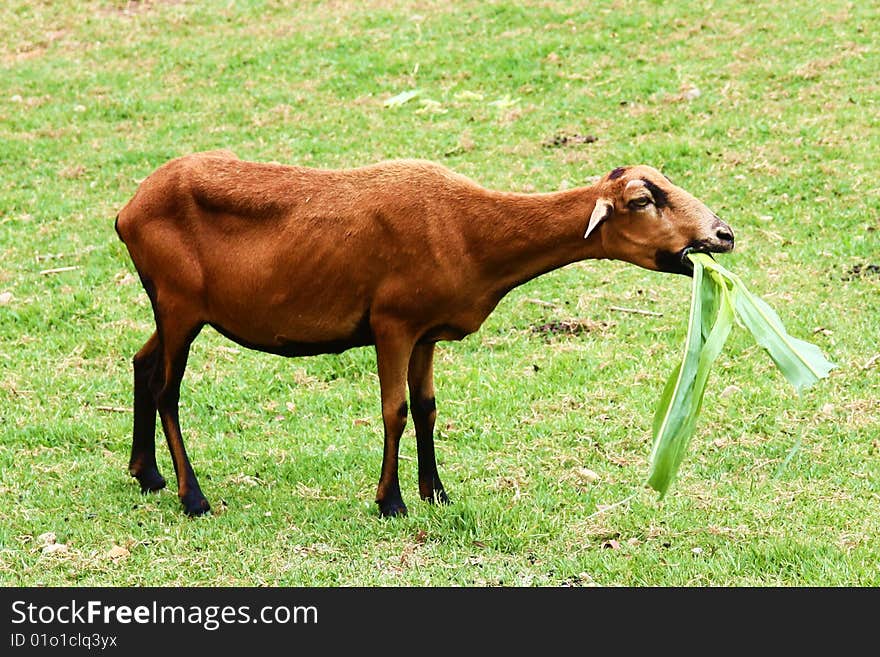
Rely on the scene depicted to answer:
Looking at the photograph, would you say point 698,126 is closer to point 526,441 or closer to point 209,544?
point 526,441

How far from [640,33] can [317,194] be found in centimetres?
1128

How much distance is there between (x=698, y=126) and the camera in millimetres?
14492

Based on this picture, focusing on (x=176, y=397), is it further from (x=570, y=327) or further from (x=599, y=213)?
(x=570, y=327)

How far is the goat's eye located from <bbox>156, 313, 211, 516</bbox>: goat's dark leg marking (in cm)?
267

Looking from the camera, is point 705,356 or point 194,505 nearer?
point 705,356

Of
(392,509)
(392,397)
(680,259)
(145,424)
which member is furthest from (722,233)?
(145,424)


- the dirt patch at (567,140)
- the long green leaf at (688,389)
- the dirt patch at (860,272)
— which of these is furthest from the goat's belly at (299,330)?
the dirt patch at (567,140)

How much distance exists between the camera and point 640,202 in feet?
21.2

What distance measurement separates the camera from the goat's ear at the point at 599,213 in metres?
6.38

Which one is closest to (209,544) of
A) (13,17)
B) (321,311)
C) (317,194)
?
(321,311)

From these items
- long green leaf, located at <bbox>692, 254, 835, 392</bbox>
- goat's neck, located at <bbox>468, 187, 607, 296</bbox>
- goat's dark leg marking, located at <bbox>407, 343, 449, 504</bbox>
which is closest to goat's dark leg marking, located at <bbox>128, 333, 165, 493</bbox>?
goat's dark leg marking, located at <bbox>407, 343, 449, 504</bbox>

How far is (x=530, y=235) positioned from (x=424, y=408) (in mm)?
1254

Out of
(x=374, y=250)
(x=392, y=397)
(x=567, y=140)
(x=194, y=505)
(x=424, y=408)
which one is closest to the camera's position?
(x=374, y=250)

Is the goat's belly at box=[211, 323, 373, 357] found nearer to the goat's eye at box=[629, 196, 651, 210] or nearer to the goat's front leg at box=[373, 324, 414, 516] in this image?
the goat's front leg at box=[373, 324, 414, 516]
